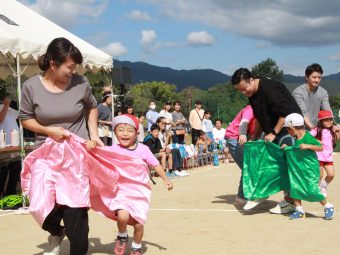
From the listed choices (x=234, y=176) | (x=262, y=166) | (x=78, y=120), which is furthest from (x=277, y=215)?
(x=234, y=176)

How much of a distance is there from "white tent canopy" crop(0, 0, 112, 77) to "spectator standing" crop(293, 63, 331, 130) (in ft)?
12.8

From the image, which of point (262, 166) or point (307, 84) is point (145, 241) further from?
point (307, 84)

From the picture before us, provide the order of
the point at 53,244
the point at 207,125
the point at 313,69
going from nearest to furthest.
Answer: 1. the point at 53,244
2. the point at 313,69
3. the point at 207,125

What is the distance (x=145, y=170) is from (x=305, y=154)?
2.61m

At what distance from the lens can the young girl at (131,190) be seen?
4.77m

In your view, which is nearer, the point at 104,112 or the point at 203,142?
the point at 104,112

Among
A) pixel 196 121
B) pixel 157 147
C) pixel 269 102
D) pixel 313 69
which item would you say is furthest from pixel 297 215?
pixel 196 121

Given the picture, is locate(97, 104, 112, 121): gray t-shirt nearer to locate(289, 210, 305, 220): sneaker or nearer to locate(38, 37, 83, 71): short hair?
locate(289, 210, 305, 220): sneaker

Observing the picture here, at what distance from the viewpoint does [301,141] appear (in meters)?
6.72

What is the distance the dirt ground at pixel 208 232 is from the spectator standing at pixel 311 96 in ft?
4.14

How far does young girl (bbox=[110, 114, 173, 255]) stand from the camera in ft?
15.6

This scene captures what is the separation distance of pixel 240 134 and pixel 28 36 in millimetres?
3508

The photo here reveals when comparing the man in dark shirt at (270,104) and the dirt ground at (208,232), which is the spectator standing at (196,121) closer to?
the dirt ground at (208,232)

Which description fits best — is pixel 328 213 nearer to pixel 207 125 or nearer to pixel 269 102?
pixel 269 102
